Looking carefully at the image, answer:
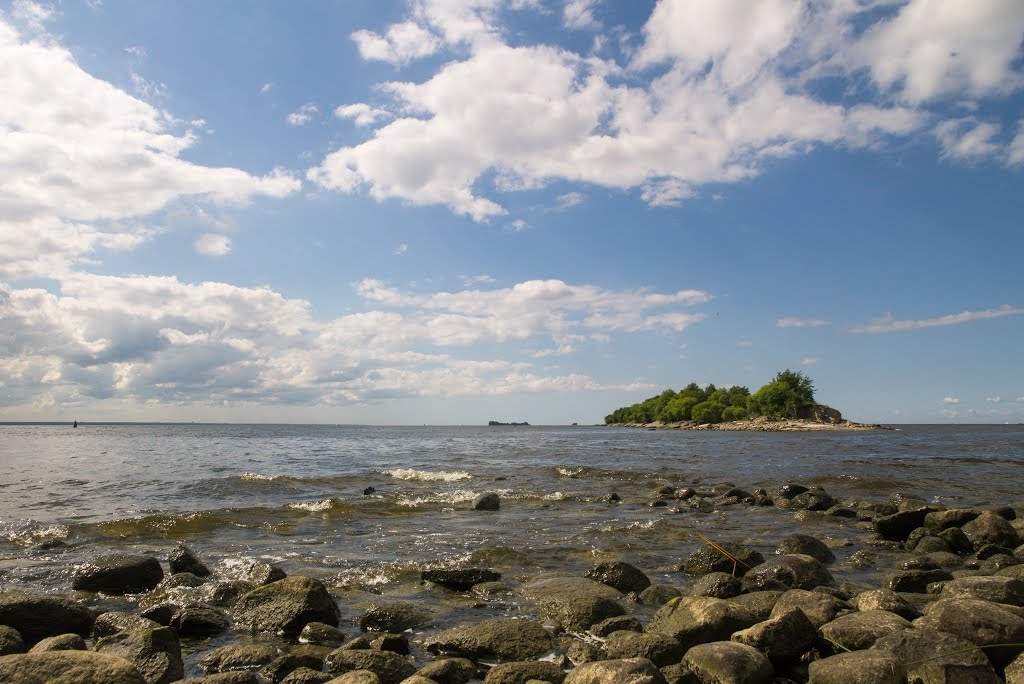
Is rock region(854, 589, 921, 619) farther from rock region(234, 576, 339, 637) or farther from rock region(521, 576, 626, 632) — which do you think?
rock region(234, 576, 339, 637)

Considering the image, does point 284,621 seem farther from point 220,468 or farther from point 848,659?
point 220,468

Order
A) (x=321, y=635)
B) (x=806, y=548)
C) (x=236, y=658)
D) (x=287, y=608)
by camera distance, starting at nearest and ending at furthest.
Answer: (x=236, y=658) → (x=321, y=635) → (x=287, y=608) → (x=806, y=548)

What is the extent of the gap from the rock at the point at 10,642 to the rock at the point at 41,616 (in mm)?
583

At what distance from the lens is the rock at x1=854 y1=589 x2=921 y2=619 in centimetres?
677

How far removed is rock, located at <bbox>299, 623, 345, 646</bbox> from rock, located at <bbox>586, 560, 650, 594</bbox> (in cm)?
386

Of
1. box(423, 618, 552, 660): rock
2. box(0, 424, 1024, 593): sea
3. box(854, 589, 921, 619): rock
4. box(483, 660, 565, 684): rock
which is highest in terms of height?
box(854, 589, 921, 619): rock

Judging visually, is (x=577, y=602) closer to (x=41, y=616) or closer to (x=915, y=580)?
(x=915, y=580)

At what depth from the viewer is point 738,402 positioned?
139375 mm

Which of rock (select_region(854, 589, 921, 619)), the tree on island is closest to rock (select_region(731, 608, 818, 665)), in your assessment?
rock (select_region(854, 589, 921, 619))

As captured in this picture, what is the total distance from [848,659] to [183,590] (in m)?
8.72

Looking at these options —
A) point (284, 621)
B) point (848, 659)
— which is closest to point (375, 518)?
point (284, 621)

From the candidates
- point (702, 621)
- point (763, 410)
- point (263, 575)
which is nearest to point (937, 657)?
point (702, 621)

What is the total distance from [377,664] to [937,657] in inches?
204

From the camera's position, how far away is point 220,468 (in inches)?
1190
